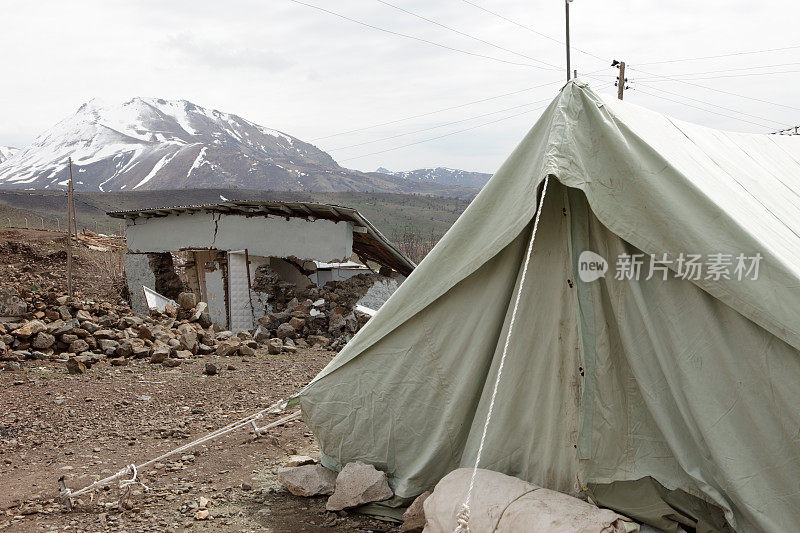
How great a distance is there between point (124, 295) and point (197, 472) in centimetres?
1250

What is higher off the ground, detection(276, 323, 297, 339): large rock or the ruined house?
the ruined house

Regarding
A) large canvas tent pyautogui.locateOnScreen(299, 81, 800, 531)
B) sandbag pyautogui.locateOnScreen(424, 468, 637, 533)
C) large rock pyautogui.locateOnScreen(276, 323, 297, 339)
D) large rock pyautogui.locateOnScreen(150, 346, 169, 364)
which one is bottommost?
large rock pyautogui.locateOnScreen(276, 323, 297, 339)

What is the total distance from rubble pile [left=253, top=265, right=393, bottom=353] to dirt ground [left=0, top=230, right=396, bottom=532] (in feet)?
8.91

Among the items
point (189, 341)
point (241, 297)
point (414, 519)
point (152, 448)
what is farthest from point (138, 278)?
point (414, 519)

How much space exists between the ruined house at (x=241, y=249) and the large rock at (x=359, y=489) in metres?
7.64

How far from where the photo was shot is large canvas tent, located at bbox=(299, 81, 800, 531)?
2.71 metres

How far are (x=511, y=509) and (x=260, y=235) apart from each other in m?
10.2

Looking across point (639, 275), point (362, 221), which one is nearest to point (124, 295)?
point (362, 221)

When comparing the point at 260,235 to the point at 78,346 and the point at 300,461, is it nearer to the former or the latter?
the point at 78,346

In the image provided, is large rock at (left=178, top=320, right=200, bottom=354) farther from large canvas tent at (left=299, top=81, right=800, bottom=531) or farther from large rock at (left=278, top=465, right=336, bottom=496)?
large canvas tent at (left=299, top=81, right=800, bottom=531)

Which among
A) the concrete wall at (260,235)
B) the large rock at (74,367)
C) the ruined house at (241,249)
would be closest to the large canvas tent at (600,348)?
the large rock at (74,367)

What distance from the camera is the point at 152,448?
4777mm

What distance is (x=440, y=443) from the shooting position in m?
3.46

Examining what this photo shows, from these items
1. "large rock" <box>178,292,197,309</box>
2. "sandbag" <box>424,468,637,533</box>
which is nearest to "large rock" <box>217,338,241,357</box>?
"large rock" <box>178,292,197,309</box>
